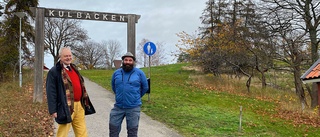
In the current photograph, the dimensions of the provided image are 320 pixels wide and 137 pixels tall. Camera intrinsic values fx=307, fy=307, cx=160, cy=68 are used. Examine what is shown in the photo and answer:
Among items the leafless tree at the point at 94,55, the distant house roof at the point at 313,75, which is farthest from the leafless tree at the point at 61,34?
the distant house roof at the point at 313,75

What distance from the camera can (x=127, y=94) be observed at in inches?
198

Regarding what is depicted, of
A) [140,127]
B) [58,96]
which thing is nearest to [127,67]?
[58,96]

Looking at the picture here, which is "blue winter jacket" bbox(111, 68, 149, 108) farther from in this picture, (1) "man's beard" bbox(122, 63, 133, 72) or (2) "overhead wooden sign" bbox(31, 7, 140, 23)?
(2) "overhead wooden sign" bbox(31, 7, 140, 23)

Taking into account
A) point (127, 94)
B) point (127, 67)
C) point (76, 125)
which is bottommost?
point (76, 125)

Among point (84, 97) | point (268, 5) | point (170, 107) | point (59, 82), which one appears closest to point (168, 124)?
point (170, 107)

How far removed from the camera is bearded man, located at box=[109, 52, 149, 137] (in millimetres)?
5039

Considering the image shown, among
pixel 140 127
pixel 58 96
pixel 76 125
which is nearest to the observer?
pixel 58 96

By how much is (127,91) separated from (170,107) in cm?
669

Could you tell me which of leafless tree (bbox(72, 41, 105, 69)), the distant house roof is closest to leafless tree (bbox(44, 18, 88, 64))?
leafless tree (bbox(72, 41, 105, 69))

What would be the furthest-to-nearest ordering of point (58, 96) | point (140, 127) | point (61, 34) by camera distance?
point (61, 34)
point (140, 127)
point (58, 96)

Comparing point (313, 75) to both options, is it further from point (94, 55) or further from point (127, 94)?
point (94, 55)

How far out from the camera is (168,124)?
334 inches

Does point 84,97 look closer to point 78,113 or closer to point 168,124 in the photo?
point 78,113

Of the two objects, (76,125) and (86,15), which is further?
(86,15)
